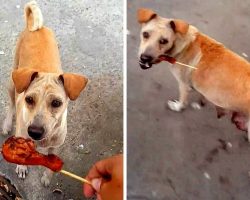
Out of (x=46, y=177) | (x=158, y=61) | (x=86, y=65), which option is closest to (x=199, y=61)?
(x=158, y=61)

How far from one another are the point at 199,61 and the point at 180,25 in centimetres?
6

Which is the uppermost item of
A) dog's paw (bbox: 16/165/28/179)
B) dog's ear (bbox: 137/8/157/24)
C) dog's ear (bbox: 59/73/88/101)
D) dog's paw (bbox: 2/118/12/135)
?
dog's ear (bbox: 137/8/157/24)

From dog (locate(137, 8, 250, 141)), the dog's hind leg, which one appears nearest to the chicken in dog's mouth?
dog (locate(137, 8, 250, 141))

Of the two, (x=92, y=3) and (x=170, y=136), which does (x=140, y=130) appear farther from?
(x=92, y=3)

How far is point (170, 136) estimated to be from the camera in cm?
52

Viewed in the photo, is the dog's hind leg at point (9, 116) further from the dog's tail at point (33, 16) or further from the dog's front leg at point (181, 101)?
the dog's front leg at point (181, 101)

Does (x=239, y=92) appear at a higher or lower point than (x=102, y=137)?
higher

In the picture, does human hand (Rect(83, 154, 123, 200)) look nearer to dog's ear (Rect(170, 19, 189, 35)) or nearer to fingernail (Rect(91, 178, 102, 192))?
fingernail (Rect(91, 178, 102, 192))

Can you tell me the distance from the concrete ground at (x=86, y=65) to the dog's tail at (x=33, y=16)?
0.03m

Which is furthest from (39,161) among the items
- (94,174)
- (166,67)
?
(166,67)

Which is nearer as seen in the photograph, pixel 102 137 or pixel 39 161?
pixel 39 161

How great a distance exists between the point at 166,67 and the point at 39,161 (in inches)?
7.3

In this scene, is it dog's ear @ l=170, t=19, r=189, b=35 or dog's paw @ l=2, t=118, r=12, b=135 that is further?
dog's paw @ l=2, t=118, r=12, b=135

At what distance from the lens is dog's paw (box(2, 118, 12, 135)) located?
25.5 inches
